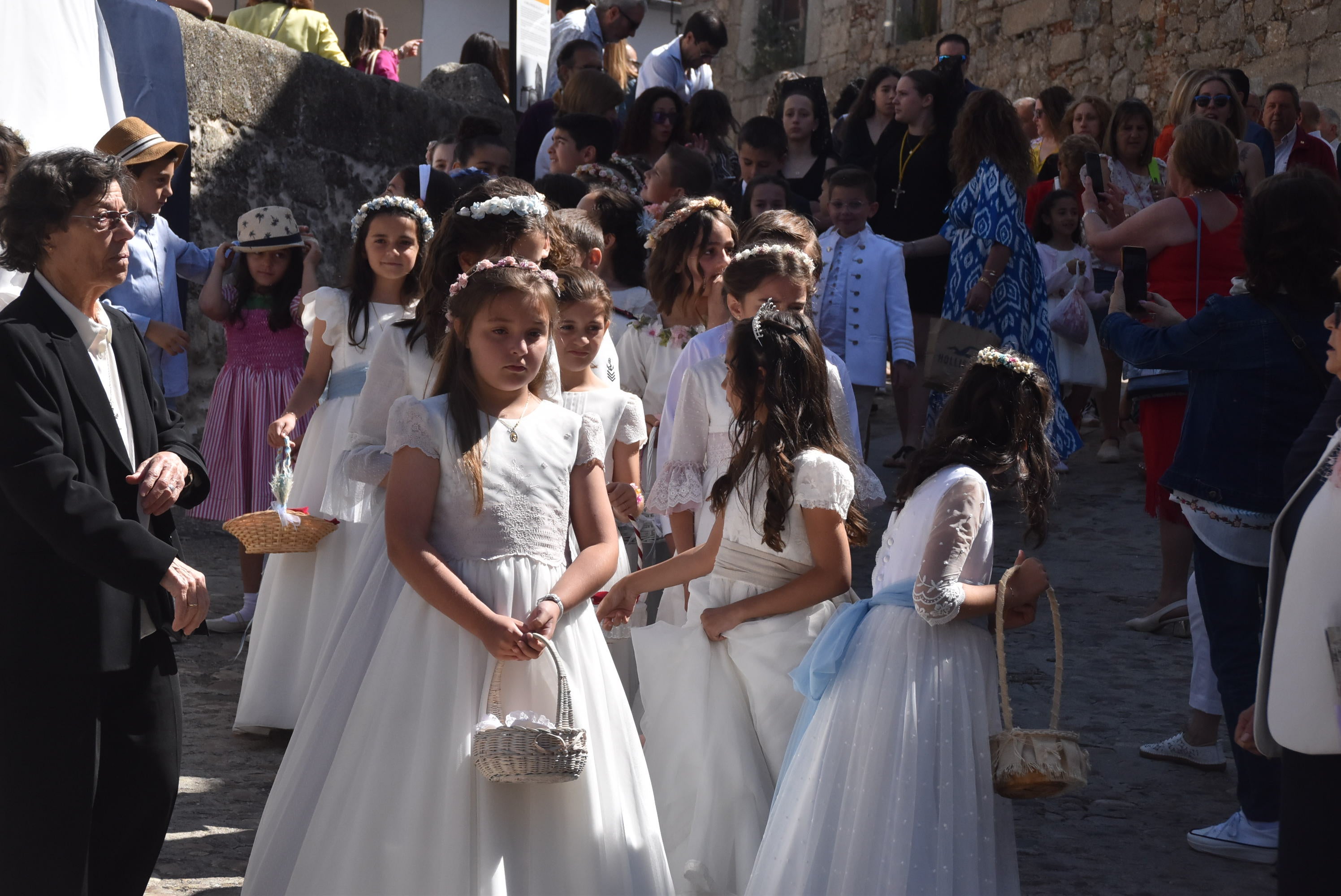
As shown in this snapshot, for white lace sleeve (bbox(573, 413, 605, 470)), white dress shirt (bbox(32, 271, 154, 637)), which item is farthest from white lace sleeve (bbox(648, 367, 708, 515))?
white dress shirt (bbox(32, 271, 154, 637))

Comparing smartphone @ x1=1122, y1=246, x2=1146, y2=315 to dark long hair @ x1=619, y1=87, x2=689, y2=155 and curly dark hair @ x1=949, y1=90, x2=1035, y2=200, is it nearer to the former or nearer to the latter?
curly dark hair @ x1=949, y1=90, x2=1035, y2=200

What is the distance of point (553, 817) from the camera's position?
9.86ft

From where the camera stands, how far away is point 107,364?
3033mm

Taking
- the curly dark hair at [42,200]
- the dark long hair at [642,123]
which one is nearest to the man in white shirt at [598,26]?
the dark long hair at [642,123]

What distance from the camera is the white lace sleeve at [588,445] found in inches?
131

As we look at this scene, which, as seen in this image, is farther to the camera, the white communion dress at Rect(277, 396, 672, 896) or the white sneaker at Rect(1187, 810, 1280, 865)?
the white sneaker at Rect(1187, 810, 1280, 865)

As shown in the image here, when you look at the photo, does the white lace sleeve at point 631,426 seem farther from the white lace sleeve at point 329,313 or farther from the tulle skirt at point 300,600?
the white lace sleeve at point 329,313

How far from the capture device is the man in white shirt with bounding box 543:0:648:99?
10.8 meters

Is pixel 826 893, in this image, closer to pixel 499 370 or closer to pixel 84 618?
pixel 499 370

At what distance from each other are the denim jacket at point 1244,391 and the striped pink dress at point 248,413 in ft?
12.5

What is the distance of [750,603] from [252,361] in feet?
11.4

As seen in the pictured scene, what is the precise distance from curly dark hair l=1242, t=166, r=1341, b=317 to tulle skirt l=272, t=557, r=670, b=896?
2.32m

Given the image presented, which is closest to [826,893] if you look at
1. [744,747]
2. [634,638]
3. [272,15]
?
[744,747]

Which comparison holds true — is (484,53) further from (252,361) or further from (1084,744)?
(1084,744)
